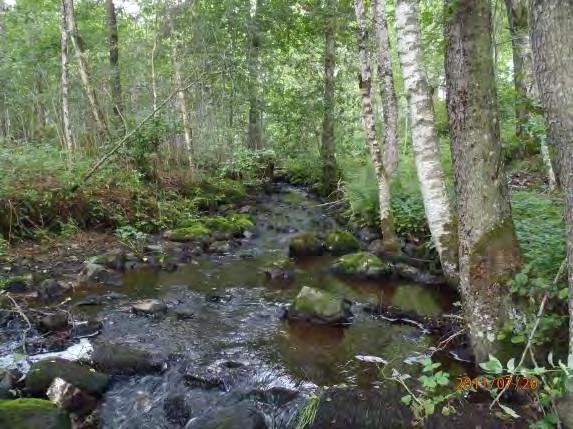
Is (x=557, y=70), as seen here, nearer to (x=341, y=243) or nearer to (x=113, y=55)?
(x=341, y=243)

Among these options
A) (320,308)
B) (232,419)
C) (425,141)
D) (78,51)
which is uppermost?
(78,51)

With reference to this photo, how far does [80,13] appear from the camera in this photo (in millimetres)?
17047

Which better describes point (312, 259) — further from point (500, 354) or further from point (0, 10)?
point (0, 10)

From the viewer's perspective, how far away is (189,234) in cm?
1126

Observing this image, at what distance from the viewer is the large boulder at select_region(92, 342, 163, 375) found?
5.18 metres

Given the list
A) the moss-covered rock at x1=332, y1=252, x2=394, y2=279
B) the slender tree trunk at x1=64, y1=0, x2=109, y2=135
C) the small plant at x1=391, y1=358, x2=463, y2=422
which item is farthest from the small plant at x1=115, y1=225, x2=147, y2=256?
the small plant at x1=391, y1=358, x2=463, y2=422

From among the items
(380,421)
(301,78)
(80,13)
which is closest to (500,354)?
(380,421)

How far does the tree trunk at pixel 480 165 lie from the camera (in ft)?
14.0

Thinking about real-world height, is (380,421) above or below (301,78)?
below

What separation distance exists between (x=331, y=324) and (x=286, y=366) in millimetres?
1240

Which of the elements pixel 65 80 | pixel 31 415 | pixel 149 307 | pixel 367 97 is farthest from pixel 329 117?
pixel 31 415

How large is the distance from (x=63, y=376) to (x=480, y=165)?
453 cm

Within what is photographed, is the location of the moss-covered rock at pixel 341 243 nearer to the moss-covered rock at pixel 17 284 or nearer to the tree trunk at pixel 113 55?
the moss-covered rock at pixel 17 284
